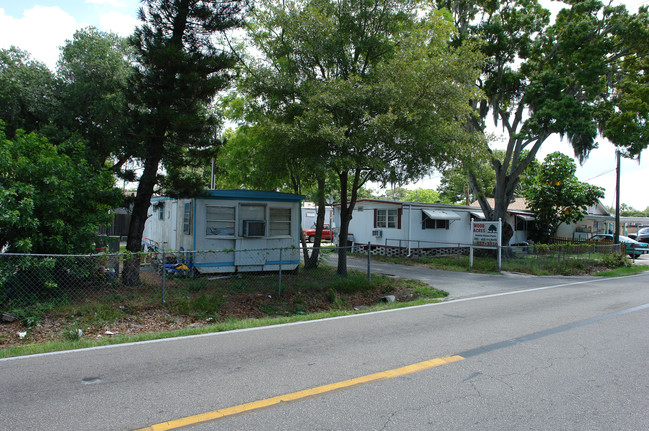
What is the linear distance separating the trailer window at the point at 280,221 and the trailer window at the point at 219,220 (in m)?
1.37

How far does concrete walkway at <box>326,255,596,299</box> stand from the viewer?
13.0 m

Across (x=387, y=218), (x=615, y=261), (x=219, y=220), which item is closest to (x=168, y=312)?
(x=219, y=220)

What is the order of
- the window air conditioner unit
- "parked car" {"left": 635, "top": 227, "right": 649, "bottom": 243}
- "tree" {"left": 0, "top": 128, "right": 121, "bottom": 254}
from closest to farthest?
"tree" {"left": 0, "top": 128, "right": 121, "bottom": 254}, the window air conditioner unit, "parked car" {"left": 635, "top": 227, "right": 649, "bottom": 243}

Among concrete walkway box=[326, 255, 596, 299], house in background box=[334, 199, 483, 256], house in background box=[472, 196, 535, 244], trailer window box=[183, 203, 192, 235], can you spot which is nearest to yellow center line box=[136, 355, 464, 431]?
concrete walkway box=[326, 255, 596, 299]

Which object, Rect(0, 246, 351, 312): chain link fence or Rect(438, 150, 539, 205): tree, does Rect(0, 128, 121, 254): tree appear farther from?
Rect(438, 150, 539, 205): tree

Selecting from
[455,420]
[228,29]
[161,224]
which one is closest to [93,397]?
[455,420]

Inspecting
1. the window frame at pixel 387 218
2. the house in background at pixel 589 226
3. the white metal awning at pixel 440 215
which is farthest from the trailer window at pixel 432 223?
the house in background at pixel 589 226

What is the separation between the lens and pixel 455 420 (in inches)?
152

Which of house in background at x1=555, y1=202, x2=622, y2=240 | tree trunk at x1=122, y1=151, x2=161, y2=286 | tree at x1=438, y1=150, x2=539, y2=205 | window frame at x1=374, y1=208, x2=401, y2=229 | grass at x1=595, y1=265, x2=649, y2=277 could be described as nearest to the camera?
tree trunk at x1=122, y1=151, x2=161, y2=286

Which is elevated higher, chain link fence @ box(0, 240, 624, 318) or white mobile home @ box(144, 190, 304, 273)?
white mobile home @ box(144, 190, 304, 273)

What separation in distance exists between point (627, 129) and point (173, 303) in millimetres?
21095

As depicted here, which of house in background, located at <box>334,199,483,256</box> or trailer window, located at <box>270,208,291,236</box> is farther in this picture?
house in background, located at <box>334,199,483,256</box>

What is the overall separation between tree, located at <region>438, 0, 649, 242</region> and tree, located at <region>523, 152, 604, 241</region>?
8.24 meters

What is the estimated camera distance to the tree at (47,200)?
7.88 metres
